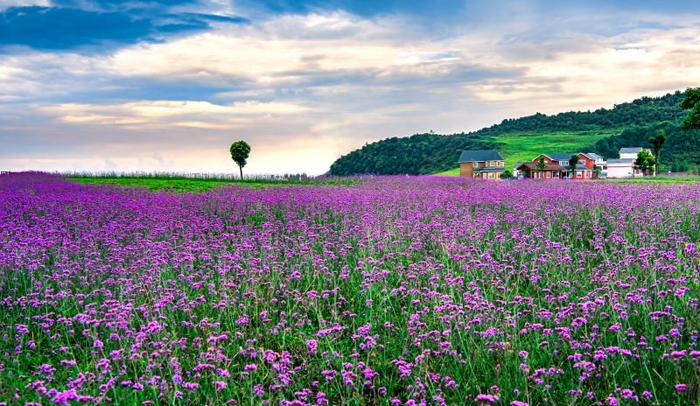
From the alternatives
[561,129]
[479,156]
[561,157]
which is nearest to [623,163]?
[561,157]

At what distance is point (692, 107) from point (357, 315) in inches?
1840

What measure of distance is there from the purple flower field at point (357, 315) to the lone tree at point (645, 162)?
259 feet

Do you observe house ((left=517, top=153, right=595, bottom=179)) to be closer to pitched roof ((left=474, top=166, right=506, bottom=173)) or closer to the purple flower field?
pitched roof ((left=474, top=166, right=506, bottom=173))

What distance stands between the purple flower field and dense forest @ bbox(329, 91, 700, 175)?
240 ft

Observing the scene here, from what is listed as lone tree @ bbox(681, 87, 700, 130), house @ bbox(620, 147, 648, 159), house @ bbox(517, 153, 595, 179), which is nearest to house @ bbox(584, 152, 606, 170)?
house @ bbox(517, 153, 595, 179)

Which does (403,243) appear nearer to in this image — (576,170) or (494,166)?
(494,166)

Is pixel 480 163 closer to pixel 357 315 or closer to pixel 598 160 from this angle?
pixel 598 160

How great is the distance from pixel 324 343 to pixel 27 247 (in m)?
4.63

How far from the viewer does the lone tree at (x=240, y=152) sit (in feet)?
174

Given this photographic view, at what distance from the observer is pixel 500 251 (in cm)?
702

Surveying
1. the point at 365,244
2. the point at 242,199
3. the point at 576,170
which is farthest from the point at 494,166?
the point at 365,244

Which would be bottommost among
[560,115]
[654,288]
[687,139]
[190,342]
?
[190,342]

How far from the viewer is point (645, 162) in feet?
264

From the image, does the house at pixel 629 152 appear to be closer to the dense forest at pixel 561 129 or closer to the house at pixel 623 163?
the house at pixel 623 163
